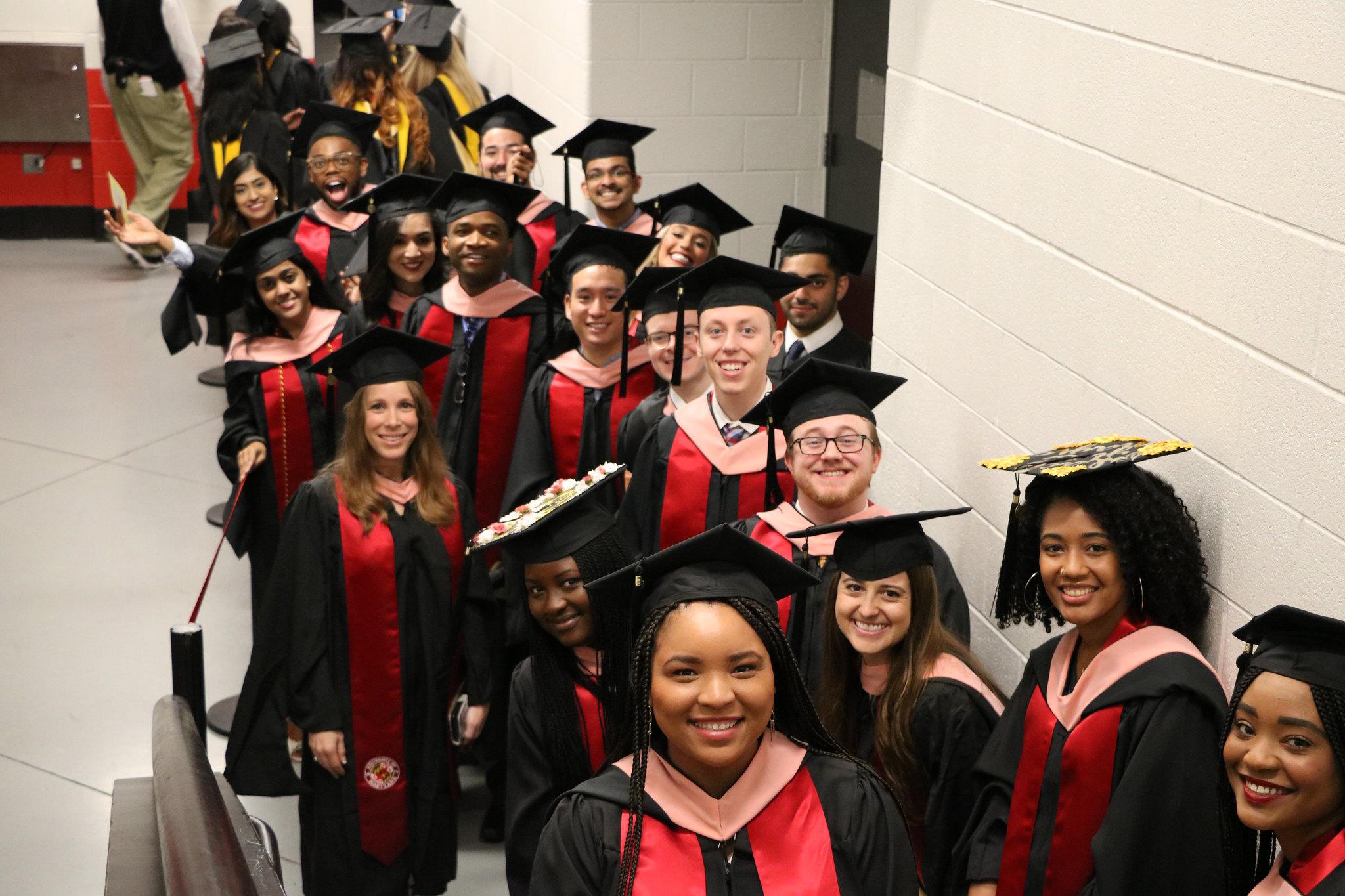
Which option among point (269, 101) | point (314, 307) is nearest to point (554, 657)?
point (314, 307)

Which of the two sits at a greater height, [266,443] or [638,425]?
[638,425]

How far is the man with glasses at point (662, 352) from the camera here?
15.1 ft

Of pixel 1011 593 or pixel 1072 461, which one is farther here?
pixel 1011 593

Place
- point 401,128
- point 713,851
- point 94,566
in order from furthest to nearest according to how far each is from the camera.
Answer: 1. point 401,128
2. point 94,566
3. point 713,851

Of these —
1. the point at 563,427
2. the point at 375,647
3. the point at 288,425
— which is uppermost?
the point at 563,427

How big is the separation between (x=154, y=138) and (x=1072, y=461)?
9608mm

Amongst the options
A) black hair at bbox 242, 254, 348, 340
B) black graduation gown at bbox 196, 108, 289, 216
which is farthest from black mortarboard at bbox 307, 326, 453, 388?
black graduation gown at bbox 196, 108, 289, 216

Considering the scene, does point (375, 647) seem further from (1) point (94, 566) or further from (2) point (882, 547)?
(1) point (94, 566)

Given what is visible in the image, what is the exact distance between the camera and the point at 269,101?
904cm

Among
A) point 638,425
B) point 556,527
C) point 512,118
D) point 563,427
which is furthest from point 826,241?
point 512,118

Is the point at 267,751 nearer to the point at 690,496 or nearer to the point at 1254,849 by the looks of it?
the point at 690,496

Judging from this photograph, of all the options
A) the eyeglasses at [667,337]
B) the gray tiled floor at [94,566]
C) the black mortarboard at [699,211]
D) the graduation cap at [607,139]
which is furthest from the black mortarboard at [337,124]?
the eyeglasses at [667,337]

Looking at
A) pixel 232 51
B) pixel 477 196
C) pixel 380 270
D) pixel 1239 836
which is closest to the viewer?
pixel 1239 836

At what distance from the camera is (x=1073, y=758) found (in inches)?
114
